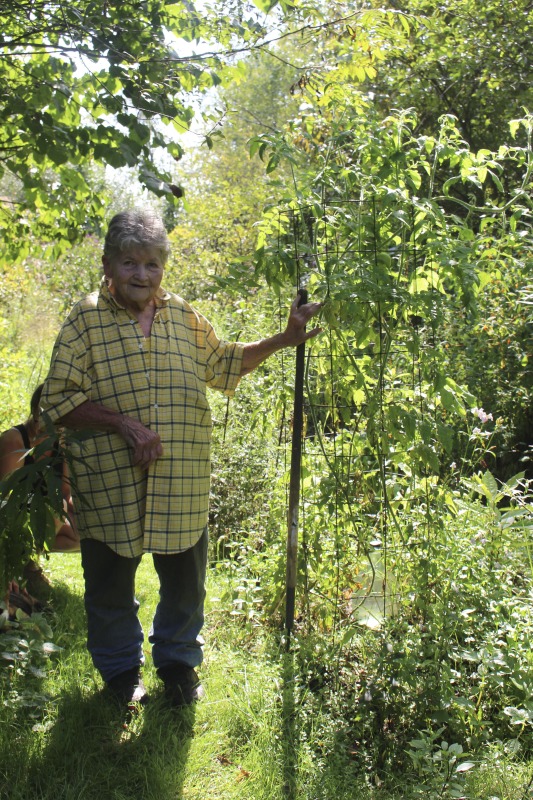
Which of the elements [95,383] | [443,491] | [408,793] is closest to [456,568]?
[443,491]

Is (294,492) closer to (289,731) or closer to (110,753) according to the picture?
(289,731)

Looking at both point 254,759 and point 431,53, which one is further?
point 431,53

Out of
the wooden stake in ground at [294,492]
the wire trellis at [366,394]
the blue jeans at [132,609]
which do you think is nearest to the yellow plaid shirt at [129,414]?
the blue jeans at [132,609]

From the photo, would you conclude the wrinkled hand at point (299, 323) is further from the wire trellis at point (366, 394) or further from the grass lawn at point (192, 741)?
the grass lawn at point (192, 741)

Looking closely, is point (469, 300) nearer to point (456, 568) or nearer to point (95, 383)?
point (456, 568)

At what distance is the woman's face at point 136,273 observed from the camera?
2.61 meters

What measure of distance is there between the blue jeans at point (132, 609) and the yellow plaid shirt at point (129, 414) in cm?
11

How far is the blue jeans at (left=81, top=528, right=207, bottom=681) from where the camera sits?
268 centimetres

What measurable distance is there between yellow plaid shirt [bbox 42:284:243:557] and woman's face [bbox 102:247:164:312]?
0.07m

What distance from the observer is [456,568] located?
283 cm

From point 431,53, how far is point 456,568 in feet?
18.1

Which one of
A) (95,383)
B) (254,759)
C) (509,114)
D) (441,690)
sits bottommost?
(254,759)

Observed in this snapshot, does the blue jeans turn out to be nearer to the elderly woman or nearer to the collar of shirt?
the elderly woman

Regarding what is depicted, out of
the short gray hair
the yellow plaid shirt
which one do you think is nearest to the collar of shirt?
the yellow plaid shirt
